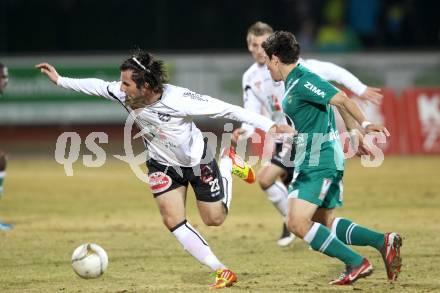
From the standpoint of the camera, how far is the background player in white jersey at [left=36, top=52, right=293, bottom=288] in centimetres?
786

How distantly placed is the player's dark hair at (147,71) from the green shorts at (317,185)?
1.49 meters

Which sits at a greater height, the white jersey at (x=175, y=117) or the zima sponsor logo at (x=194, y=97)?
the zima sponsor logo at (x=194, y=97)

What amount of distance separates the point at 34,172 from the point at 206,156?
9.43 metres

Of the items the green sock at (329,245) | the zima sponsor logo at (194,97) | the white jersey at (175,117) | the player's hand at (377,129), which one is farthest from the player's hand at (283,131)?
the green sock at (329,245)

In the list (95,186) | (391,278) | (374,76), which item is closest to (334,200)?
(391,278)

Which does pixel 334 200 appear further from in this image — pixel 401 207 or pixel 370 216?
pixel 401 207

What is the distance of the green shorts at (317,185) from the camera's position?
764 centimetres

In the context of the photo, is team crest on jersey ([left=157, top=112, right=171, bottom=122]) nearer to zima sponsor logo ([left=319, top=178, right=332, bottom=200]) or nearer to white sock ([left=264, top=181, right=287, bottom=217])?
zima sponsor logo ([left=319, top=178, right=332, bottom=200])

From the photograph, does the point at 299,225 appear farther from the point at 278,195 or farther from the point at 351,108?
the point at 278,195

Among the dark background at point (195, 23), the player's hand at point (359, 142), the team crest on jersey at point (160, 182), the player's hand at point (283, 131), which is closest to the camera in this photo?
the player's hand at point (283, 131)

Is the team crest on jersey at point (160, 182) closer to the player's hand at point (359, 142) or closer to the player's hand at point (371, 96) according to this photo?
the player's hand at point (359, 142)

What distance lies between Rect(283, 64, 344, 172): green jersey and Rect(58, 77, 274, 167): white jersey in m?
0.29

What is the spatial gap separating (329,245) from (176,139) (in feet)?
5.56

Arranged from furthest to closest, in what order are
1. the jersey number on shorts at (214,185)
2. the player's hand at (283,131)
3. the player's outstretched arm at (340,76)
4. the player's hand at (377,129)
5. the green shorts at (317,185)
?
1. the player's outstretched arm at (340,76)
2. the jersey number on shorts at (214,185)
3. the green shorts at (317,185)
4. the player's hand at (283,131)
5. the player's hand at (377,129)
